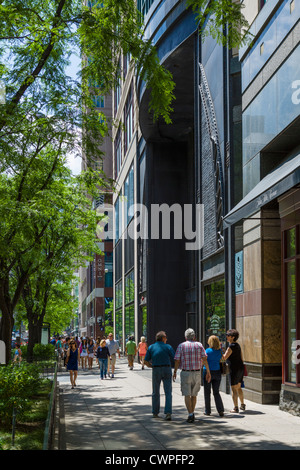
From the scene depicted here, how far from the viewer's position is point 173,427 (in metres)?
12.2

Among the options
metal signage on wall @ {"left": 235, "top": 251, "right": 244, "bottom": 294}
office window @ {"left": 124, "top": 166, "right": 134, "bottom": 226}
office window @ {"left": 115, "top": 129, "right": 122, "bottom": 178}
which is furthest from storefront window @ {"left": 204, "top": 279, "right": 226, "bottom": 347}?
office window @ {"left": 115, "top": 129, "right": 122, "bottom": 178}

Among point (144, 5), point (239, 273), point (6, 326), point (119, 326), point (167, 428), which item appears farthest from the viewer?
point (119, 326)

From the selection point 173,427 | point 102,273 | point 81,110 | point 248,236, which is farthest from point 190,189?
point 102,273

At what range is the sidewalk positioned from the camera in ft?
33.6

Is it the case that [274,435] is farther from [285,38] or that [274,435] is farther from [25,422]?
[285,38]

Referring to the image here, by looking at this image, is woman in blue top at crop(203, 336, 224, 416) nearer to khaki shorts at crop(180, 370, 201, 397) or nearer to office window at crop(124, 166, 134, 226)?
khaki shorts at crop(180, 370, 201, 397)

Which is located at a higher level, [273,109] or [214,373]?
[273,109]

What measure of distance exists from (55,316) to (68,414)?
51860 mm

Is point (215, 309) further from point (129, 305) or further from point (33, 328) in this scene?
point (129, 305)

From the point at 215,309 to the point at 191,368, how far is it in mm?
8637

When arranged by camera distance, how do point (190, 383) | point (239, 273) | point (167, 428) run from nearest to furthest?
point (167, 428) < point (190, 383) < point (239, 273)

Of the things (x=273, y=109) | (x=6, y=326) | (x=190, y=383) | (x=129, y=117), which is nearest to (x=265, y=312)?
(x=190, y=383)

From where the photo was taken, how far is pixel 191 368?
13062 millimetres

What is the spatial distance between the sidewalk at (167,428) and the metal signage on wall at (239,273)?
2.94m
